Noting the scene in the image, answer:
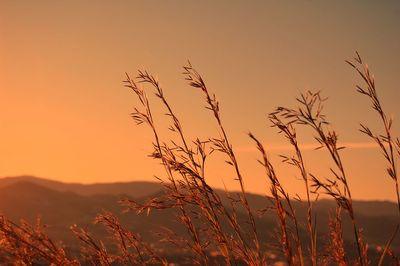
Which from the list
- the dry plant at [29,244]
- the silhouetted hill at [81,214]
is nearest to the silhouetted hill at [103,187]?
the silhouetted hill at [81,214]

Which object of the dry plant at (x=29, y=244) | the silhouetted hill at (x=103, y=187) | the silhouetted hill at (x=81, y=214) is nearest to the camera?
the dry plant at (x=29, y=244)

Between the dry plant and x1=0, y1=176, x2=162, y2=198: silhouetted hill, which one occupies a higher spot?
x1=0, y1=176, x2=162, y2=198: silhouetted hill

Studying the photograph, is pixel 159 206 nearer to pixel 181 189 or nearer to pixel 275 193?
pixel 181 189

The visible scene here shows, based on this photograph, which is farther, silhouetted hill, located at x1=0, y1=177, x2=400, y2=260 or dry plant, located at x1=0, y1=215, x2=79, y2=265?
silhouetted hill, located at x1=0, y1=177, x2=400, y2=260

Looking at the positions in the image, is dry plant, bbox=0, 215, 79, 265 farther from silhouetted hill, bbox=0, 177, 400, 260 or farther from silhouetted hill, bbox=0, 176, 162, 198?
silhouetted hill, bbox=0, 176, 162, 198

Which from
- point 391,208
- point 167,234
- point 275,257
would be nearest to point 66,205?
point 275,257

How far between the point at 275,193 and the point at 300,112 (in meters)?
0.38

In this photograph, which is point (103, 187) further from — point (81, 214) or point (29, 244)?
point (29, 244)

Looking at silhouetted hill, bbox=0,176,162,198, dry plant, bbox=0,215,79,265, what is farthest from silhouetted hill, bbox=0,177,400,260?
silhouetted hill, bbox=0,176,162,198

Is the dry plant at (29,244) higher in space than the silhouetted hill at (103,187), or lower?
lower

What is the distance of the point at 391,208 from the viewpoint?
85.8 metres

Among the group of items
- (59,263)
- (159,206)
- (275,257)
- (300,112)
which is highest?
(300,112)

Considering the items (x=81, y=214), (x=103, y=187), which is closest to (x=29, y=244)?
(x=81, y=214)

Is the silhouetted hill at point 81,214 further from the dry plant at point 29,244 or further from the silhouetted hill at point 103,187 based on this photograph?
the silhouetted hill at point 103,187
